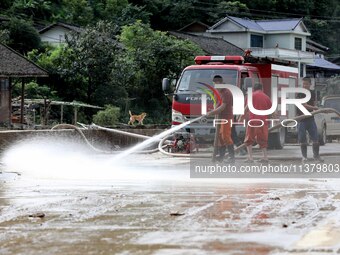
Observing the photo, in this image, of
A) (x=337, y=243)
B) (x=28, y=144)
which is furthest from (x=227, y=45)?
(x=337, y=243)

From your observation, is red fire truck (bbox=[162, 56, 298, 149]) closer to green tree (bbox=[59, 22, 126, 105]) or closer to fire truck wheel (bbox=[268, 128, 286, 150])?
fire truck wheel (bbox=[268, 128, 286, 150])

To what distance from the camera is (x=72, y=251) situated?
7.17 meters

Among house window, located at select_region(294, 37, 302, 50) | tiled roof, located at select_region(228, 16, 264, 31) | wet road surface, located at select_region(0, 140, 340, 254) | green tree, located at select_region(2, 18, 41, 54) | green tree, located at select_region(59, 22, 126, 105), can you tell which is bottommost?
wet road surface, located at select_region(0, 140, 340, 254)

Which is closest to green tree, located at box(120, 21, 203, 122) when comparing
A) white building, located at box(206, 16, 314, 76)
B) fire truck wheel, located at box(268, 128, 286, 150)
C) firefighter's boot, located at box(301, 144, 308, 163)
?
fire truck wheel, located at box(268, 128, 286, 150)

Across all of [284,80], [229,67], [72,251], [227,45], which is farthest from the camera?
[227,45]

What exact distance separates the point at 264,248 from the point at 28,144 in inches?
588

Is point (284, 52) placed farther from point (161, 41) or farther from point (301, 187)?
point (301, 187)

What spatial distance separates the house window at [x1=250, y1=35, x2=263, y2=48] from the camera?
79.3 metres

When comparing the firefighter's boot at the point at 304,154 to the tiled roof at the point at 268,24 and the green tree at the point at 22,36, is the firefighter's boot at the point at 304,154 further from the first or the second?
the tiled roof at the point at 268,24

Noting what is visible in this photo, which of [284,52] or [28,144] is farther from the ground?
[284,52]

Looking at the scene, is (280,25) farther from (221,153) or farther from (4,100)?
(221,153)

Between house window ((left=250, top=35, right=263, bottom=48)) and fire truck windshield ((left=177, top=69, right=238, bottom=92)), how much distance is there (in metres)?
56.2

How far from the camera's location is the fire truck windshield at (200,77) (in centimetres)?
2295

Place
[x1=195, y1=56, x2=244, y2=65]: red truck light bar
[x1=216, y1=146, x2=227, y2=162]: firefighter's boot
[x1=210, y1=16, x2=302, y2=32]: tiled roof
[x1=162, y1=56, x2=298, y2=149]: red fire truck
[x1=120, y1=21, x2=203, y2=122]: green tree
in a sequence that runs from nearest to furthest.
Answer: [x1=216, y1=146, x2=227, y2=162]: firefighter's boot, [x1=162, y1=56, x2=298, y2=149]: red fire truck, [x1=195, y1=56, x2=244, y2=65]: red truck light bar, [x1=120, y1=21, x2=203, y2=122]: green tree, [x1=210, y1=16, x2=302, y2=32]: tiled roof
